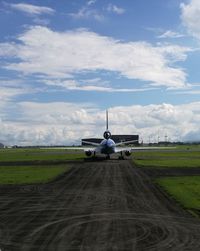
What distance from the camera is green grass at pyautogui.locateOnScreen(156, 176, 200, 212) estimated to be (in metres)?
27.8

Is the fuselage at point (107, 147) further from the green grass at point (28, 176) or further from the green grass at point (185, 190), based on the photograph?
the green grass at point (185, 190)

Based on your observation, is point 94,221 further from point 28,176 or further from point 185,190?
point 28,176

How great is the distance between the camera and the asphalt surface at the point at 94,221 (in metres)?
16.1

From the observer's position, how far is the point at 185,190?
34.6m

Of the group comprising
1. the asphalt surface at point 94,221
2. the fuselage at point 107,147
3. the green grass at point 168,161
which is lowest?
the asphalt surface at point 94,221

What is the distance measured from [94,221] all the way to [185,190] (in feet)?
50.3

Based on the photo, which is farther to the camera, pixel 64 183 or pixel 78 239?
pixel 64 183

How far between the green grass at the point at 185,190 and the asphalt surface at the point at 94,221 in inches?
36.0

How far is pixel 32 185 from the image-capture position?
39.7m

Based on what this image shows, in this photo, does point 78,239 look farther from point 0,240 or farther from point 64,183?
point 64,183

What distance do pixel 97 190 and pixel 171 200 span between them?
24.0ft

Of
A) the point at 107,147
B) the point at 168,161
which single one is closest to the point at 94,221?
the point at 168,161

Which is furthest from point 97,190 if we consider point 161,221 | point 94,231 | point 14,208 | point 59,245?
point 59,245

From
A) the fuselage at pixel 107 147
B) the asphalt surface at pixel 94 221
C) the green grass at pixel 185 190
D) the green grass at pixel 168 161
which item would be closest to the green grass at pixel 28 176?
the asphalt surface at pixel 94 221
